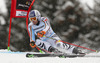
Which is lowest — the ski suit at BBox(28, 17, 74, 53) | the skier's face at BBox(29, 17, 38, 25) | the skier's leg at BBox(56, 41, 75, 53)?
the skier's leg at BBox(56, 41, 75, 53)

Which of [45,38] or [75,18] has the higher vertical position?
[75,18]

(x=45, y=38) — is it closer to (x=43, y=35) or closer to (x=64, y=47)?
(x=43, y=35)

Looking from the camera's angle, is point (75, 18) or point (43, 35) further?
point (75, 18)

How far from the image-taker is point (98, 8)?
3.24m

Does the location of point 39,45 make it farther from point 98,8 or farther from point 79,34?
point 98,8

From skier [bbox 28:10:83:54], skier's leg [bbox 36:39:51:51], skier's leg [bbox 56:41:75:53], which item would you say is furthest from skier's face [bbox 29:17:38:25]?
skier's leg [bbox 56:41:75:53]

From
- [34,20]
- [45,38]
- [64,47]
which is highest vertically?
[34,20]

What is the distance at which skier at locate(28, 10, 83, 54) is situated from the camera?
2572 millimetres

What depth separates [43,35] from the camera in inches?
103

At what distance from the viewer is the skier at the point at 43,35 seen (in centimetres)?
257

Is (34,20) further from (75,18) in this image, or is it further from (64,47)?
(75,18)

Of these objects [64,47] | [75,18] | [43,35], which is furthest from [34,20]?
[75,18]

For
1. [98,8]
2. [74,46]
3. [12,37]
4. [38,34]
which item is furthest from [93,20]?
[12,37]

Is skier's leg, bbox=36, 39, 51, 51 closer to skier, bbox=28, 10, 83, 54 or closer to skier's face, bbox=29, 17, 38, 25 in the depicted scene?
skier, bbox=28, 10, 83, 54
